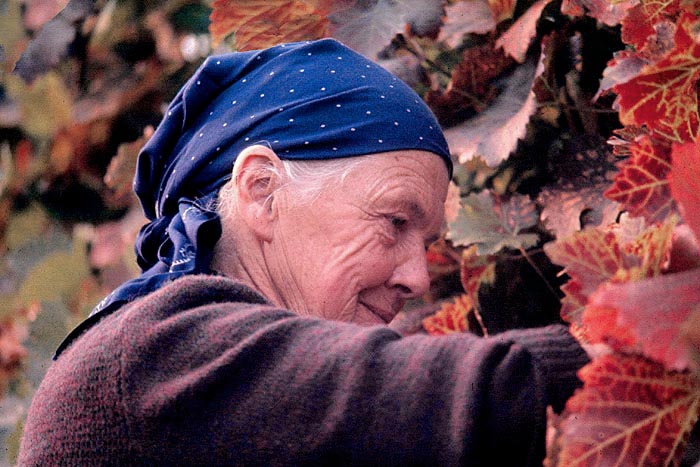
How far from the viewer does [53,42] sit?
3168 millimetres

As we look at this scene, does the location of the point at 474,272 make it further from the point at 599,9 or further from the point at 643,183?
the point at 643,183

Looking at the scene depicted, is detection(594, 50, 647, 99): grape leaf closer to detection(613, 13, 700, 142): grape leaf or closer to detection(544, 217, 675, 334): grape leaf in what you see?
detection(613, 13, 700, 142): grape leaf

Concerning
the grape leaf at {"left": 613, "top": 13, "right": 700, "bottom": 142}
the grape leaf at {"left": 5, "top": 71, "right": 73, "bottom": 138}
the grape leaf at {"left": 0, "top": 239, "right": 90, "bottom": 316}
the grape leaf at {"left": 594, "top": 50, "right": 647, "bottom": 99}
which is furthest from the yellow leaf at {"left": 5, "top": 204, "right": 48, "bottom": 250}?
the grape leaf at {"left": 613, "top": 13, "right": 700, "bottom": 142}

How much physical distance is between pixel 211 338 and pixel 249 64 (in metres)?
0.71

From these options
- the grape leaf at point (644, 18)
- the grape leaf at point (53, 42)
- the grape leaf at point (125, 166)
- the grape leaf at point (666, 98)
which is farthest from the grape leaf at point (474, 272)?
the grape leaf at point (53, 42)

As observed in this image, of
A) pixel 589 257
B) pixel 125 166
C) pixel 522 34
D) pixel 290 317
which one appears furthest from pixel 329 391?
pixel 125 166

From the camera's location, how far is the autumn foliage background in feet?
3.40

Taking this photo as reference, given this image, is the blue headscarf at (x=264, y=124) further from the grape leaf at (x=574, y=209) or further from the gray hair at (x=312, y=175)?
the grape leaf at (x=574, y=209)

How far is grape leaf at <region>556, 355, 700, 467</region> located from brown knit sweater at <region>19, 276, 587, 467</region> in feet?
0.48

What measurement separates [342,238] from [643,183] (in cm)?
64

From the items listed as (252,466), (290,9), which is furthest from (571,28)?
(252,466)

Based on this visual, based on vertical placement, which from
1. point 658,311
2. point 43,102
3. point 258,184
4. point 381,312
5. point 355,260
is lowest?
point 43,102

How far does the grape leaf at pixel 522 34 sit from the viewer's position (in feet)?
6.29

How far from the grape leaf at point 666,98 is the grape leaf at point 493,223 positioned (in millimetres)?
706
